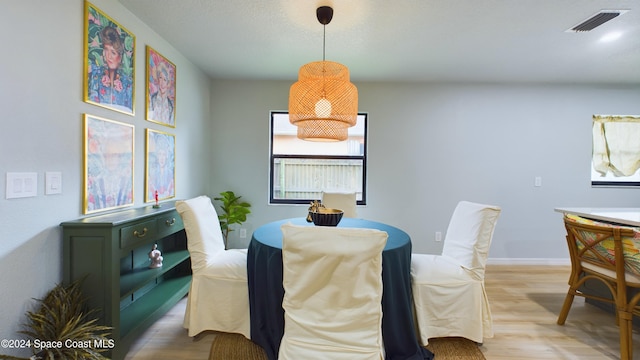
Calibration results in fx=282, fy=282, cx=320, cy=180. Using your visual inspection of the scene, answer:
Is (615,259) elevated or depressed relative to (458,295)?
elevated

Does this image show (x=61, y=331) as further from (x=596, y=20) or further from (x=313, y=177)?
(x=596, y=20)

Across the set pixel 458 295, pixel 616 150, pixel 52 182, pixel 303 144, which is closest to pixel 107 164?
pixel 52 182

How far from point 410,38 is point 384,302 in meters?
2.22

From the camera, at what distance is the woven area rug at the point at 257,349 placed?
1805 mm

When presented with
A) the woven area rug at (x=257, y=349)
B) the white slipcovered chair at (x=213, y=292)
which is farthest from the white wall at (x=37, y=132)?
the woven area rug at (x=257, y=349)

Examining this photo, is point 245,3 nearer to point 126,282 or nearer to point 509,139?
point 126,282

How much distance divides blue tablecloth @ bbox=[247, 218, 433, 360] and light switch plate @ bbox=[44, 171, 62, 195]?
1.15 metres

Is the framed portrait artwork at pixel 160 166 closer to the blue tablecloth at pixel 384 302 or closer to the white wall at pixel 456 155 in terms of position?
the white wall at pixel 456 155

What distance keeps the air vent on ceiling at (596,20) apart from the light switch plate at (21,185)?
3822mm

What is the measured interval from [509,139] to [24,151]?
15.4 ft

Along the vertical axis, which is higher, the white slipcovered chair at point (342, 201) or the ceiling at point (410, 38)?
the ceiling at point (410, 38)

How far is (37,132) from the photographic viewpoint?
1477 millimetres

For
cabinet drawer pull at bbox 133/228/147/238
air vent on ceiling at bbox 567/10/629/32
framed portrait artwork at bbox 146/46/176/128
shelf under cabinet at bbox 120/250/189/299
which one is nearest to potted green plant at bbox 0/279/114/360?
shelf under cabinet at bbox 120/250/189/299

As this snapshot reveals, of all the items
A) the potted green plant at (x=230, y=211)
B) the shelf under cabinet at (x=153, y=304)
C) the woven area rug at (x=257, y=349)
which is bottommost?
the woven area rug at (x=257, y=349)
